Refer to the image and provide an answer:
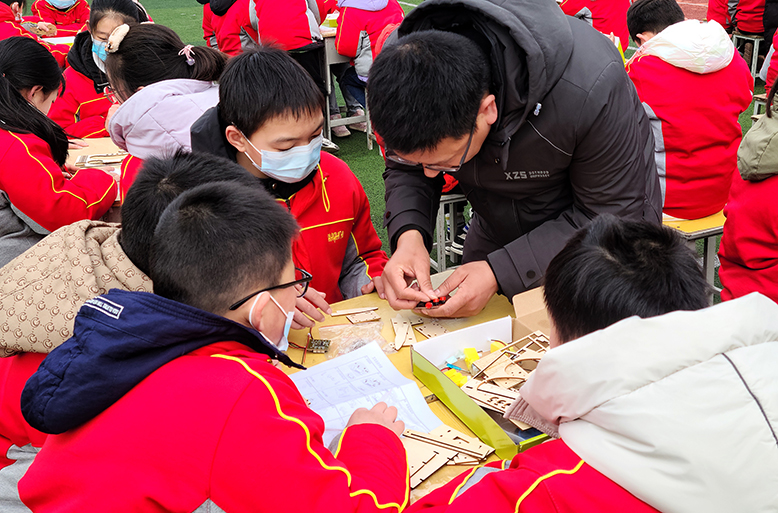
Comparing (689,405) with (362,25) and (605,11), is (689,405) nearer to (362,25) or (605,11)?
(362,25)

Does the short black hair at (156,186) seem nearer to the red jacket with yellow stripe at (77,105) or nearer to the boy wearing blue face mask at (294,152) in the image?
the boy wearing blue face mask at (294,152)

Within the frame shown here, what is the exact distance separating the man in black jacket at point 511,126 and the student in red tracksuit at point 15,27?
229 inches

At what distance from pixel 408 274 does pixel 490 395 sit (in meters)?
0.66

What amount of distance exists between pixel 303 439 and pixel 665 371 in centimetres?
65

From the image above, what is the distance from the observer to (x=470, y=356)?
1.78 m

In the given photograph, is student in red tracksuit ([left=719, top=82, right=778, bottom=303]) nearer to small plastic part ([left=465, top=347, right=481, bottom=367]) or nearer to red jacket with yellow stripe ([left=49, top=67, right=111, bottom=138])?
small plastic part ([left=465, top=347, right=481, bottom=367])

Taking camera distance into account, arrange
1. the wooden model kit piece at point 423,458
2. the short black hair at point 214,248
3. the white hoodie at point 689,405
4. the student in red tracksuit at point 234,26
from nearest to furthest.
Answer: the white hoodie at point 689,405 < the short black hair at point 214,248 < the wooden model kit piece at point 423,458 < the student in red tracksuit at point 234,26

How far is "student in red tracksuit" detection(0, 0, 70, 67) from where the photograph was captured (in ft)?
20.9

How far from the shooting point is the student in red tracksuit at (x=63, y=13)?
8125 millimetres

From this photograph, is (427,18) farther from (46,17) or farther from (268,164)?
(46,17)

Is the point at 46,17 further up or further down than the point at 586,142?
further down

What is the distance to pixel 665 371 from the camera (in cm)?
95

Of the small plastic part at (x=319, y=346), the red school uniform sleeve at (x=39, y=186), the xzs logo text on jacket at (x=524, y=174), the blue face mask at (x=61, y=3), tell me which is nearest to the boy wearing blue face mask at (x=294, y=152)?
the small plastic part at (x=319, y=346)

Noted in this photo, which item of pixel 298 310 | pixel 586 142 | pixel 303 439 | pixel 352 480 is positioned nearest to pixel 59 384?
pixel 303 439
